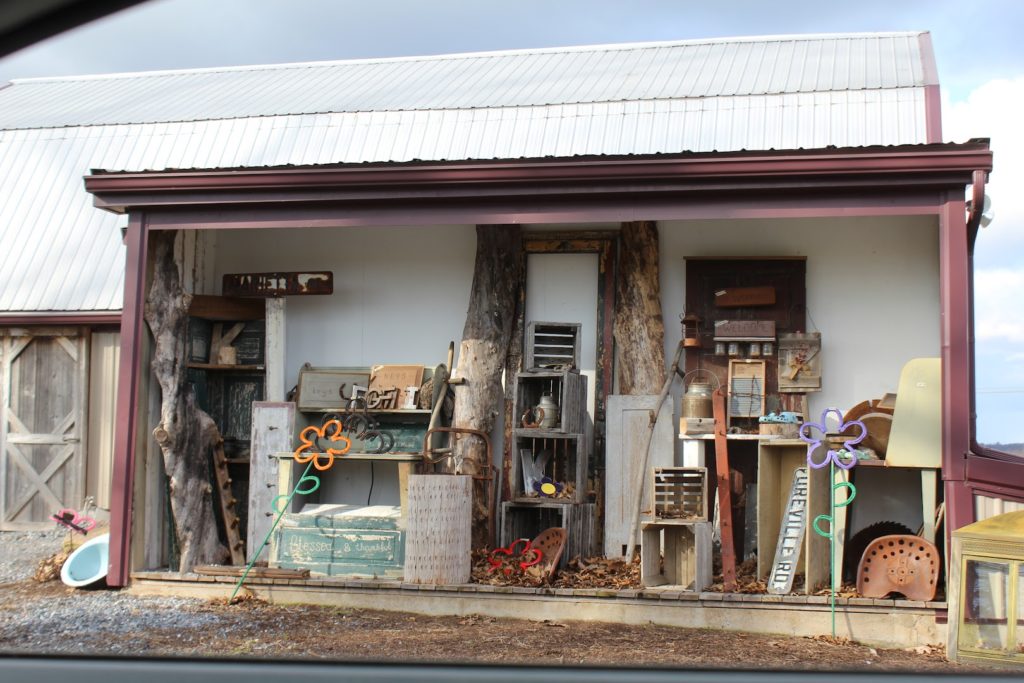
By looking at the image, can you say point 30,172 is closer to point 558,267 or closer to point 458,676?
point 558,267

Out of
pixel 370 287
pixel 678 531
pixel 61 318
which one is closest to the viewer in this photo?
pixel 678 531

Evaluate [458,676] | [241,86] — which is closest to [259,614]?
[458,676]

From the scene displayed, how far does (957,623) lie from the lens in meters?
5.70

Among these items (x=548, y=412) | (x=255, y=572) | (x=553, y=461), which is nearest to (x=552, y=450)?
(x=553, y=461)

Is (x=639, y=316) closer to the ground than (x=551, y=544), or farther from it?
farther from it

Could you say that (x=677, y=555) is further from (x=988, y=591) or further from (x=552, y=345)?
(x=988, y=591)

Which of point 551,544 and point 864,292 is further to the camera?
point 864,292

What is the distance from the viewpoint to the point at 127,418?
8.27 m

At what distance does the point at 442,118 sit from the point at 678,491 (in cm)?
480

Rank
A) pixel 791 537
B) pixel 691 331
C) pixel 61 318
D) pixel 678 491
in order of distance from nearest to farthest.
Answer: pixel 791 537 → pixel 678 491 → pixel 691 331 → pixel 61 318

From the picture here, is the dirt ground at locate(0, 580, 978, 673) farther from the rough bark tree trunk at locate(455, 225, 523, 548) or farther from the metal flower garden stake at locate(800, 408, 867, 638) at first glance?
the rough bark tree trunk at locate(455, 225, 523, 548)

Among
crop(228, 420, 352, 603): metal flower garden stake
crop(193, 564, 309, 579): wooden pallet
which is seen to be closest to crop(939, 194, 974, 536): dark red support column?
crop(228, 420, 352, 603): metal flower garden stake

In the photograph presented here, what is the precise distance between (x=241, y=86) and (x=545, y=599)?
8.66 m

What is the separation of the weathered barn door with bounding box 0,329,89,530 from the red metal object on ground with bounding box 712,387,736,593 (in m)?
6.22
